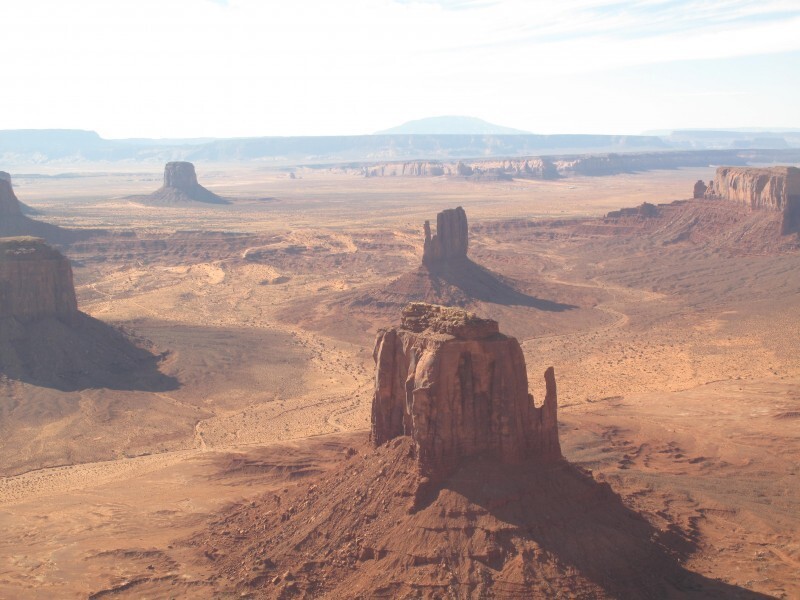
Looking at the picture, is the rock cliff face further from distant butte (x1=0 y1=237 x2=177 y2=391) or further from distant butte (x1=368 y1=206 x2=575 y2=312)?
distant butte (x1=0 y1=237 x2=177 y2=391)

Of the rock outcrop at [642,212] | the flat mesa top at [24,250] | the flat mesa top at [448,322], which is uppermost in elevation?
the flat mesa top at [448,322]

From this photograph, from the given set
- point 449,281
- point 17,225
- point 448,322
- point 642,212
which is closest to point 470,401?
point 448,322

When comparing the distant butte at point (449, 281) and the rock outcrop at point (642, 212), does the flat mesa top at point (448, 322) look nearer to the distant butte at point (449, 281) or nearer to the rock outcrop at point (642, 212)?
the distant butte at point (449, 281)

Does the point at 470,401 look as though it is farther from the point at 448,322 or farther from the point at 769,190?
the point at 769,190

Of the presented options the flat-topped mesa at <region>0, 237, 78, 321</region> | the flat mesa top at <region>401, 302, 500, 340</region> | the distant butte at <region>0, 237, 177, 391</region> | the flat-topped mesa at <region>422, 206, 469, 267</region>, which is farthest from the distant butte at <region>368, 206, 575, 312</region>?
the flat mesa top at <region>401, 302, 500, 340</region>

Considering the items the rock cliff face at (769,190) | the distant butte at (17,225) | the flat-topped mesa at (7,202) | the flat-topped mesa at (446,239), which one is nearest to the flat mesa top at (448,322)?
the flat-topped mesa at (446,239)

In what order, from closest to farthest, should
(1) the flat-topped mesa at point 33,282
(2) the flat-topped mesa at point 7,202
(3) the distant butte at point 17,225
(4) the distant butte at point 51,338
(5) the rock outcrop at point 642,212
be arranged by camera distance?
(4) the distant butte at point 51,338, (1) the flat-topped mesa at point 33,282, (3) the distant butte at point 17,225, (2) the flat-topped mesa at point 7,202, (5) the rock outcrop at point 642,212
